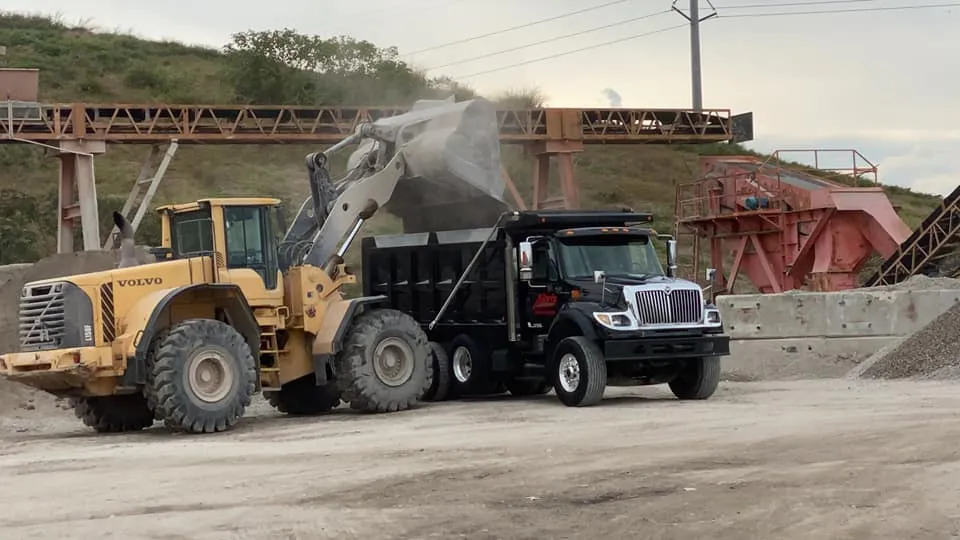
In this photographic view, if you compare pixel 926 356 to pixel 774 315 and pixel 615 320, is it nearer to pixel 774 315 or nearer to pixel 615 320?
pixel 774 315

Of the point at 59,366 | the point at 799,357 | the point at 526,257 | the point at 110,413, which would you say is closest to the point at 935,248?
the point at 799,357

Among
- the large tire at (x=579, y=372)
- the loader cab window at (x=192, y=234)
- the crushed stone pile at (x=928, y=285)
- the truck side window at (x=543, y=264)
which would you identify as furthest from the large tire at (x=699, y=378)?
the crushed stone pile at (x=928, y=285)

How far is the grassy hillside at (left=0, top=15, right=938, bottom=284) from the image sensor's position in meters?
54.5

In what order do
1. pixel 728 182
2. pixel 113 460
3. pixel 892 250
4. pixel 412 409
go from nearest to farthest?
pixel 113 460, pixel 412 409, pixel 892 250, pixel 728 182

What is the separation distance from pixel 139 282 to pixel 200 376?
4.68ft

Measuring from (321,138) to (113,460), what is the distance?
30.5 metres

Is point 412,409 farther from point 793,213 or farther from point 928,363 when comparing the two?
point 793,213

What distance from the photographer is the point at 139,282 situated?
16.1 meters

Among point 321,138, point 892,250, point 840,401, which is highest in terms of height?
point 321,138

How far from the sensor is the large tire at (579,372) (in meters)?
17.5

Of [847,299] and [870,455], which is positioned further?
[847,299]

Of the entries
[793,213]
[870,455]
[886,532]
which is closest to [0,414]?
[870,455]

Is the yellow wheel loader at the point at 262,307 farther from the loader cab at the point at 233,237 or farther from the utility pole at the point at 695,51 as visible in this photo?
the utility pole at the point at 695,51

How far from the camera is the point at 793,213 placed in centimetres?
3409
